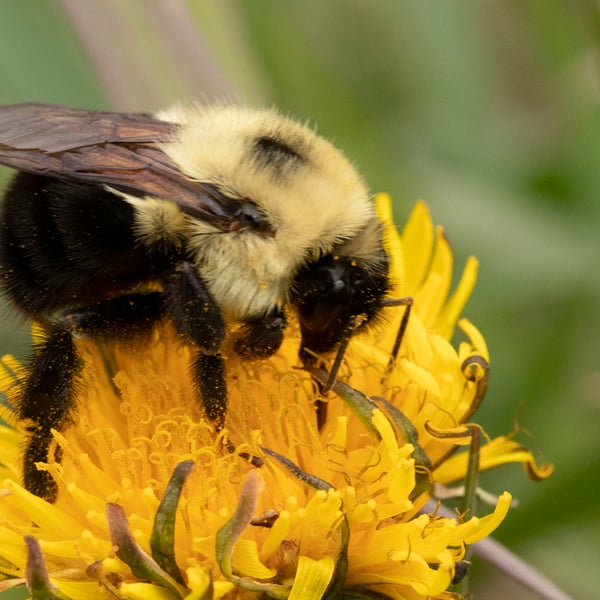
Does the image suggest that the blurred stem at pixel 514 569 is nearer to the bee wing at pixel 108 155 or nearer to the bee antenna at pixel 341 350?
the bee antenna at pixel 341 350

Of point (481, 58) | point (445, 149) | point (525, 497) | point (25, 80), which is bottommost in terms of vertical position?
point (525, 497)

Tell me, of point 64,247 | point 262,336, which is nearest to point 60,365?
point 64,247

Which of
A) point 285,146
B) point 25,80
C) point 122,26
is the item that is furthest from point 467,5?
point 285,146

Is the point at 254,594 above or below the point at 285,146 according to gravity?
below

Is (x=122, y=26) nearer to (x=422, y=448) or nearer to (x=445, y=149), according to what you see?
(x=445, y=149)

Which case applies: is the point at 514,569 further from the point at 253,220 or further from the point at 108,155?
the point at 108,155

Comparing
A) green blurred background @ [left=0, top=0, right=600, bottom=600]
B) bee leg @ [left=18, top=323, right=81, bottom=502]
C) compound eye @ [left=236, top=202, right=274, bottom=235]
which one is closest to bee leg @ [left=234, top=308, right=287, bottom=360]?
compound eye @ [left=236, top=202, right=274, bottom=235]

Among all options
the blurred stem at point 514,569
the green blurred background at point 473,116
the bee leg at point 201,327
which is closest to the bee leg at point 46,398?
the bee leg at point 201,327
